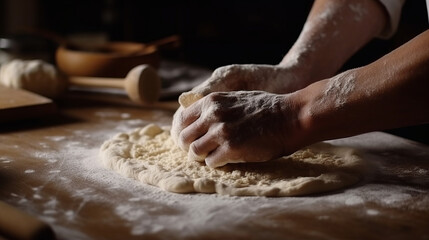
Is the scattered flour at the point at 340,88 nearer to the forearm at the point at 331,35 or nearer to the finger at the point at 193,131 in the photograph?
the finger at the point at 193,131

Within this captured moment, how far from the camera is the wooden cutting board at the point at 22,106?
4.73 ft

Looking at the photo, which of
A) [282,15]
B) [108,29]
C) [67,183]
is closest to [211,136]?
[67,183]

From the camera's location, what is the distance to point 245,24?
8.09ft

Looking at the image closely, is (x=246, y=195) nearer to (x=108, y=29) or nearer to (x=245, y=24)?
(x=245, y=24)

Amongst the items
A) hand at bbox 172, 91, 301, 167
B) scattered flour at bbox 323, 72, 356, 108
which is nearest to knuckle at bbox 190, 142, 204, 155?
hand at bbox 172, 91, 301, 167

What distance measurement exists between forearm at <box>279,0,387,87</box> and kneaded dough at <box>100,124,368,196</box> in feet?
0.84

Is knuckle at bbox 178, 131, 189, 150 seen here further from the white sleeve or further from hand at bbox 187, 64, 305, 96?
the white sleeve

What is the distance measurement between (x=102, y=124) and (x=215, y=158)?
56 centimetres

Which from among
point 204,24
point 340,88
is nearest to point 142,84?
point 340,88

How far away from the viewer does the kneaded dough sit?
0.99 meters

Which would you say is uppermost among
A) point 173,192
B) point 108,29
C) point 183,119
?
point 108,29

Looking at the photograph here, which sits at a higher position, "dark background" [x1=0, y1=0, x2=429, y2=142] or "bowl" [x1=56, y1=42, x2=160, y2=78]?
"dark background" [x1=0, y1=0, x2=429, y2=142]

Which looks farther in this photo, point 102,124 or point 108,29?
point 108,29

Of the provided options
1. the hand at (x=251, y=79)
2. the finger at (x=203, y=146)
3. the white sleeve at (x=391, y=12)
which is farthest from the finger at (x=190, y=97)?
the white sleeve at (x=391, y=12)
